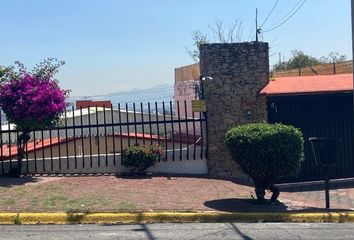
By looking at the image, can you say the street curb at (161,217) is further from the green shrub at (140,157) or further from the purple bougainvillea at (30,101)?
the green shrub at (140,157)

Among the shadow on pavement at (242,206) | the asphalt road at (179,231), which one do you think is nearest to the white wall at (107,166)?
the shadow on pavement at (242,206)

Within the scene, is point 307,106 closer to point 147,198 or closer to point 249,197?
point 249,197

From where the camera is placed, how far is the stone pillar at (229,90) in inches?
535

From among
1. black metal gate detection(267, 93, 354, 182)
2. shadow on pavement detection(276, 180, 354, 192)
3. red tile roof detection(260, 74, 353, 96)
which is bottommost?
shadow on pavement detection(276, 180, 354, 192)

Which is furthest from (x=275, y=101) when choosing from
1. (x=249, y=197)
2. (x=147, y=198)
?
(x=147, y=198)

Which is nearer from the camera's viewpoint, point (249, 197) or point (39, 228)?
point (39, 228)

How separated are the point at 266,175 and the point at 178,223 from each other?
85.5 inches

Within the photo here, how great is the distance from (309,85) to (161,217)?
269 inches

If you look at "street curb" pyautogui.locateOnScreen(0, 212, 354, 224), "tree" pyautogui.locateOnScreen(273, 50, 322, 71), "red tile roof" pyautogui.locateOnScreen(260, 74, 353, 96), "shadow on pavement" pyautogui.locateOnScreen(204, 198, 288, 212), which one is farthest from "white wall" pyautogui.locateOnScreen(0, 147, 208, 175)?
"tree" pyautogui.locateOnScreen(273, 50, 322, 71)

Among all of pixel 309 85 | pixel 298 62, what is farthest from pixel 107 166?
pixel 298 62

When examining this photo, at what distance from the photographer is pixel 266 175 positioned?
10.0 m

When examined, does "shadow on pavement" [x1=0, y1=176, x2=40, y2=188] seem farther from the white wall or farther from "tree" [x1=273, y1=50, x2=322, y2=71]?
"tree" [x1=273, y1=50, x2=322, y2=71]

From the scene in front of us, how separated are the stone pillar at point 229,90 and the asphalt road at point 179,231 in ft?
Result: 16.3

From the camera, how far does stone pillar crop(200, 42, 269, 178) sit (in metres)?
13.6
